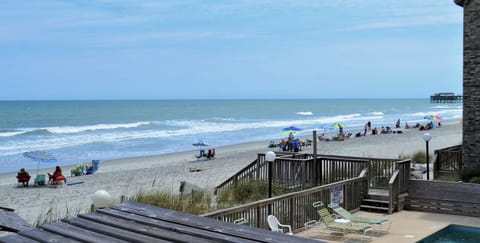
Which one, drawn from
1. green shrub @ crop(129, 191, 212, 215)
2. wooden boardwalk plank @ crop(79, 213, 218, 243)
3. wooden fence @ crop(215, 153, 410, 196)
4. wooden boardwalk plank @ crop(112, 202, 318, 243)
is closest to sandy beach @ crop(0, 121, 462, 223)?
green shrub @ crop(129, 191, 212, 215)

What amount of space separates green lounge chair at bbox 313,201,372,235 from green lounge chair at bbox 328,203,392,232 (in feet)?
0.37

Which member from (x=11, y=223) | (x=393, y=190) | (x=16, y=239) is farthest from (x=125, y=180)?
(x=16, y=239)

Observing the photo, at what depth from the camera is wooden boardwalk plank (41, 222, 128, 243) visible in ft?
11.6

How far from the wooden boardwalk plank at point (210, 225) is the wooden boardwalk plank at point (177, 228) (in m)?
0.06

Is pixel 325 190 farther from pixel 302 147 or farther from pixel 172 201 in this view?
pixel 302 147

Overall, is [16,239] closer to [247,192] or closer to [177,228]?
[177,228]

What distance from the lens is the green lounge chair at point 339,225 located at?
991 centimetres

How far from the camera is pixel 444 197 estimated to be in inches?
487

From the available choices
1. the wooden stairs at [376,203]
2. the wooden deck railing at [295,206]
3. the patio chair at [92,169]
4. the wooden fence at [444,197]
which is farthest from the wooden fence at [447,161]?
the patio chair at [92,169]

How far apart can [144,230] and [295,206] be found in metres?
6.91

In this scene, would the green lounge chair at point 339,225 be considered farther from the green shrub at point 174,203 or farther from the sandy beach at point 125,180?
the sandy beach at point 125,180

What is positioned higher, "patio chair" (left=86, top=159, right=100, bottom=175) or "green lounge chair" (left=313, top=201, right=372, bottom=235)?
"green lounge chair" (left=313, top=201, right=372, bottom=235)

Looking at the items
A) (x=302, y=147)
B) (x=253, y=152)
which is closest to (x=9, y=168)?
(x=253, y=152)

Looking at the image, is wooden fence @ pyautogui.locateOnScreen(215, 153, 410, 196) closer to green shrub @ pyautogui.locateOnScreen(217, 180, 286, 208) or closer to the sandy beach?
green shrub @ pyautogui.locateOnScreen(217, 180, 286, 208)
